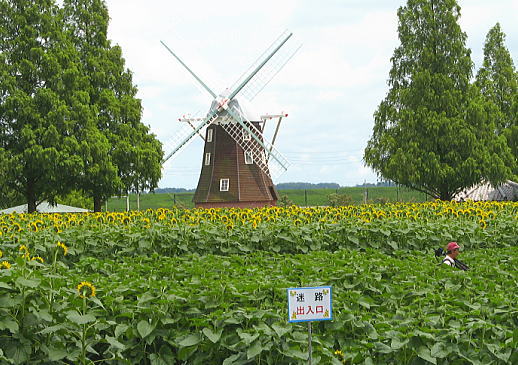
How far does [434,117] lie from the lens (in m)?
27.4

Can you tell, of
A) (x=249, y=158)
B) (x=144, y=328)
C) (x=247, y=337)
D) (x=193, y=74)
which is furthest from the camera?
(x=193, y=74)

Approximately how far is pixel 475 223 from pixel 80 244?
766cm

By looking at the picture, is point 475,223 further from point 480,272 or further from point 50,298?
point 50,298

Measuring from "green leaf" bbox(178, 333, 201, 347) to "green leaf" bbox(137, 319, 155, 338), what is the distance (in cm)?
27

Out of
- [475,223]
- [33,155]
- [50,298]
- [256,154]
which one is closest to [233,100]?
[256,154]

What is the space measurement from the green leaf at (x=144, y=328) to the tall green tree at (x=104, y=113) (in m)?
19.8

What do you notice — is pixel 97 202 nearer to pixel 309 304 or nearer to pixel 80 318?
pixel 80 318

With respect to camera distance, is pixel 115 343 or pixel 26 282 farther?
pixel 115 343

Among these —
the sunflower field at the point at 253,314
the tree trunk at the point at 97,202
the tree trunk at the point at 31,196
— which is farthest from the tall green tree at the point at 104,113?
the sunflower field at the point at 253,314

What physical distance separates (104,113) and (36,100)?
323cm

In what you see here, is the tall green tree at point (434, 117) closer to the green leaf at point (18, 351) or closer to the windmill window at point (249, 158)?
the windmill window at point (249, 158)

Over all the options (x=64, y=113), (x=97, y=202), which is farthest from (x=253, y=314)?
(x=97, y=202)

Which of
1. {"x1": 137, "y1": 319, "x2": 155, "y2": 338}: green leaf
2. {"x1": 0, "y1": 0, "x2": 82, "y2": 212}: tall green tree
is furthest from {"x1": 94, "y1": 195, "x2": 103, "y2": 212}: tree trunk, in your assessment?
{"x1": 137, "y1": 319, "x2": 155, "y2": 338}: green leaf

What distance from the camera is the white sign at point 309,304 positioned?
493 centimetres
